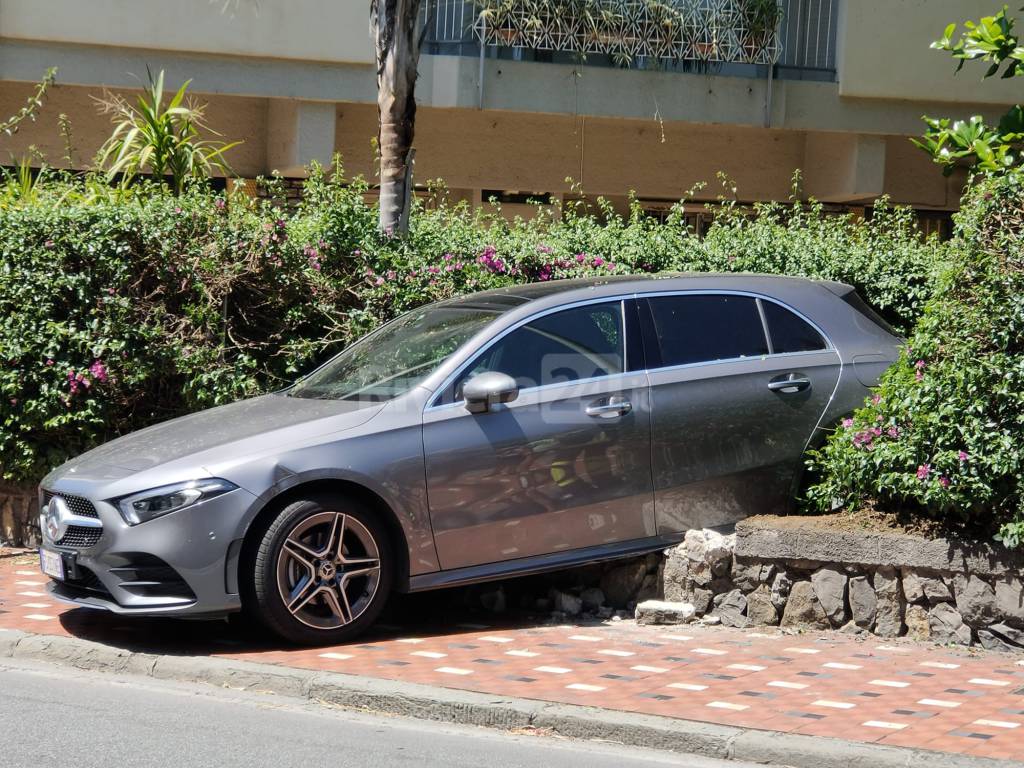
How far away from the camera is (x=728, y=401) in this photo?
7707 millimetres

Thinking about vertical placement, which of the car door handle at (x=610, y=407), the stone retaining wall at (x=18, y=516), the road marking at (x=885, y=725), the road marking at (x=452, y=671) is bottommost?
the stone retaining wall at (x=18, y=516)

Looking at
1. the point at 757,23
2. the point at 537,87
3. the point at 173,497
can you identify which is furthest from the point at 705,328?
the point at 757,23

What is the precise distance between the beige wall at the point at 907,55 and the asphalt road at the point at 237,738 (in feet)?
43.6

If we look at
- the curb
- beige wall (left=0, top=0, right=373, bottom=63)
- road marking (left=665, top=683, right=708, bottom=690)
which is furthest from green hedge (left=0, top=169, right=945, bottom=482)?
beige wall (left=0, top=0, right=373, bottom=63)

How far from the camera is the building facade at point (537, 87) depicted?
1580 cm

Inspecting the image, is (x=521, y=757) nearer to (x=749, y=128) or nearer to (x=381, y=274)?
(x=381, y=274)

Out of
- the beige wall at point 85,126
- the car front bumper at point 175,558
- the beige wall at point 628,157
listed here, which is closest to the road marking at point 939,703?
the car front bumper at point 175,558

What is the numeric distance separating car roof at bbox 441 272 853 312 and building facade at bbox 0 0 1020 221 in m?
8.58

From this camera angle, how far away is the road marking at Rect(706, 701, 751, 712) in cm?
582

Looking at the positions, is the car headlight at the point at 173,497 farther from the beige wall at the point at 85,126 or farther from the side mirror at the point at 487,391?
A: the beige wall at the point at 85,126

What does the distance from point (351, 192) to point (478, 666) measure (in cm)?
485

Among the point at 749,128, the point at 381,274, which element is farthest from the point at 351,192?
the point at 749,128

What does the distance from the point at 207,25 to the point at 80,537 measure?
10168mm

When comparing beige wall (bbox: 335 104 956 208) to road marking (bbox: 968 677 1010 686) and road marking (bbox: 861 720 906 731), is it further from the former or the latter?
road marking (bbox: 861 720 906 731)
